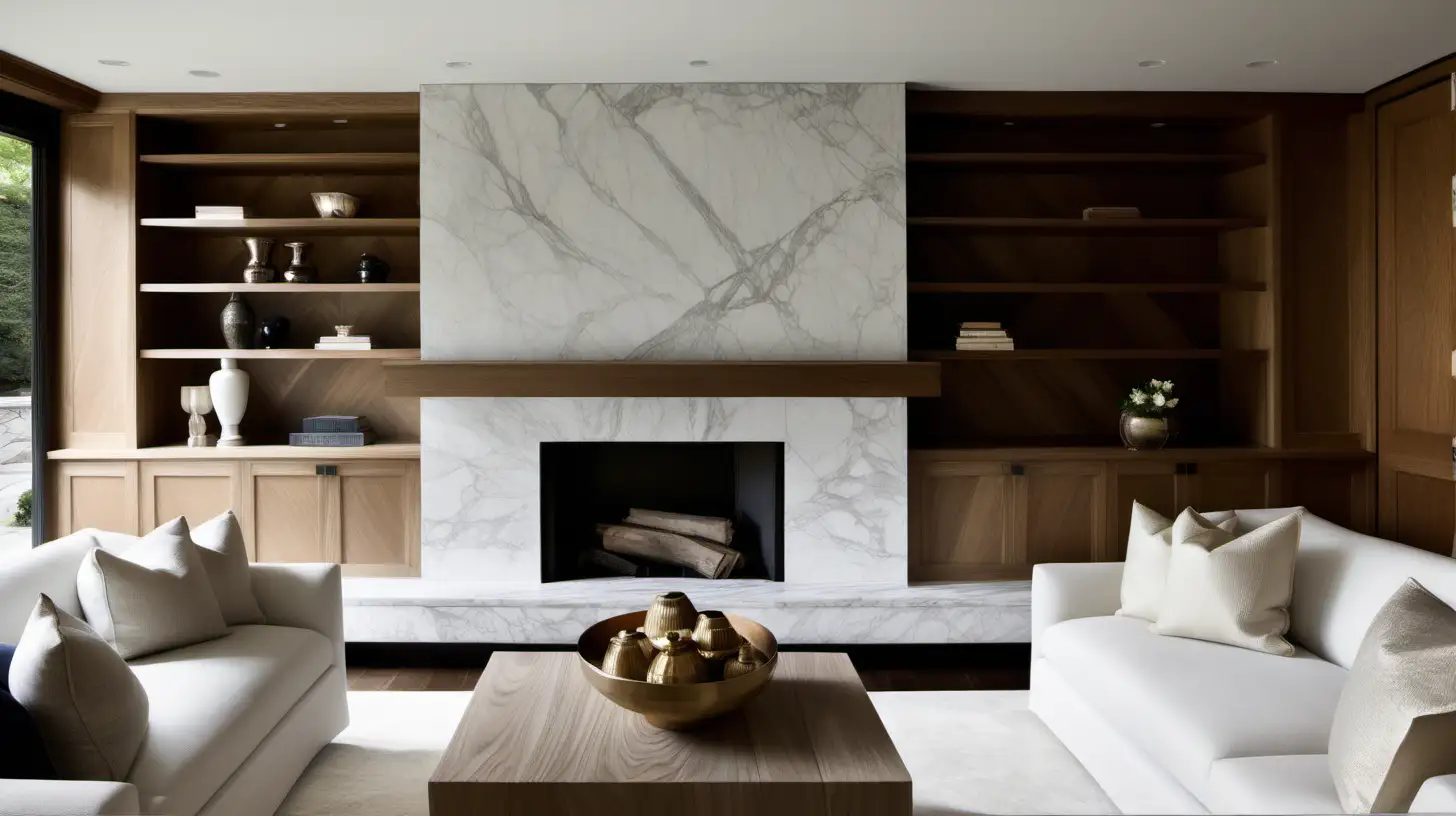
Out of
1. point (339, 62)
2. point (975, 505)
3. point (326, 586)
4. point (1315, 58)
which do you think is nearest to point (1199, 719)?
point (975, 505)

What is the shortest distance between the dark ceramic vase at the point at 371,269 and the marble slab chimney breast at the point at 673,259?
0.40 metres

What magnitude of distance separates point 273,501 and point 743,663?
296cm

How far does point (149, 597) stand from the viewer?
113 inches

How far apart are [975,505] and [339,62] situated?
3165mm

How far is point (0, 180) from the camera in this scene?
14.4 ft

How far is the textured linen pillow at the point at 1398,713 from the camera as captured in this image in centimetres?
189

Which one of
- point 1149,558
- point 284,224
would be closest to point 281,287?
point 284,224

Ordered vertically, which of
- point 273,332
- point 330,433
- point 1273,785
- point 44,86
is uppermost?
point 44,86

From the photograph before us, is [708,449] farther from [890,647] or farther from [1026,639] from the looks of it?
[1026,639]

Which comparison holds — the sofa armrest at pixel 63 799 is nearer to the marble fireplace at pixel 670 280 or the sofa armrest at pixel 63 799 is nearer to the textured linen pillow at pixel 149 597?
the textured linen pillow at pixel 149 597

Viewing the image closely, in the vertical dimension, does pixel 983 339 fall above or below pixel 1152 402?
above

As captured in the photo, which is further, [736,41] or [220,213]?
[220,213]

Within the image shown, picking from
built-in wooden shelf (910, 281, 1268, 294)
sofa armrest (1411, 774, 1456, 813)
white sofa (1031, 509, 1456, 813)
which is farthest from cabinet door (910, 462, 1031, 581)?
sofa armrest (1411, 774, 1456, 813)

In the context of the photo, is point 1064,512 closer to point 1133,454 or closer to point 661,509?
point 1133,454
